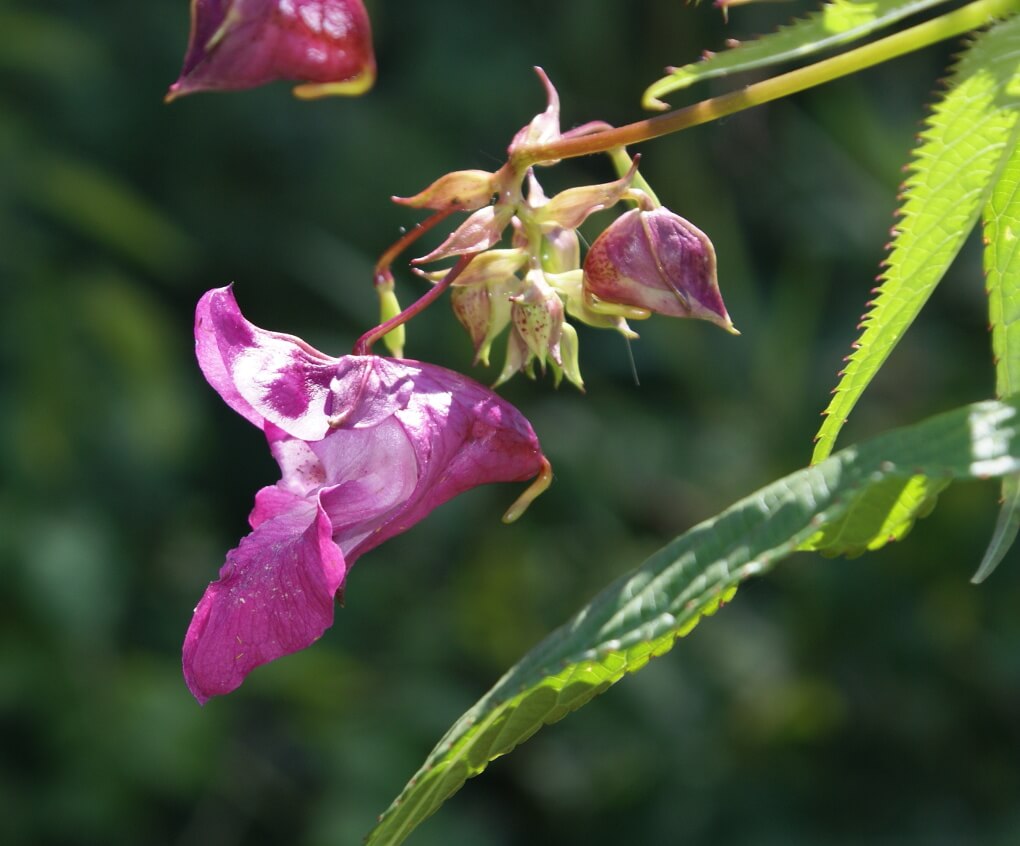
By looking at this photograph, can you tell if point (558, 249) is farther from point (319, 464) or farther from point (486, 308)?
point (319, 464)

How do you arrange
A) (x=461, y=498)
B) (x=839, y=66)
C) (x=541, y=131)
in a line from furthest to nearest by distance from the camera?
(x=461, y=498), (x=541, y=131), (x=839, y=66)

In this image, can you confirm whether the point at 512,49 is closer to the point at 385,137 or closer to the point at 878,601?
the point at 385,137

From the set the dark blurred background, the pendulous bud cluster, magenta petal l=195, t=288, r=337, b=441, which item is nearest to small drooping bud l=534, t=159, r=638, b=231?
the pendulous bud cluster

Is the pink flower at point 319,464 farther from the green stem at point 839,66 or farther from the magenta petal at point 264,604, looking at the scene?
the green stem at point 839,66

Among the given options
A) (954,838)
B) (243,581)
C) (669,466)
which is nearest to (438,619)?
(669,466)

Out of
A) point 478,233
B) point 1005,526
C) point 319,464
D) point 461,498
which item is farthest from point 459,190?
point 461,498

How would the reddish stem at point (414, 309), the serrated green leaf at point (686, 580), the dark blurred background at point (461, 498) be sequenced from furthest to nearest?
the dark blurred background at point (461, 498)
the reddish stem at point (414, 309)
the serrated green leaf at point (686, 580)

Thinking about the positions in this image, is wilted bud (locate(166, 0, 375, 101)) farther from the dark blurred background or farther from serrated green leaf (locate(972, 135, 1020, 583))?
the dark blurred background

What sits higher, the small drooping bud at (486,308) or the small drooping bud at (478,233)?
the small drooping bud at (478,233)

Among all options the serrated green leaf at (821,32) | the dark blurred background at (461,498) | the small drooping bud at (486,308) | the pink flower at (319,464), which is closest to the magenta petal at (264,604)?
the pink flower at (319,464)

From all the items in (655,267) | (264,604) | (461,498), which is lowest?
(461,498)
